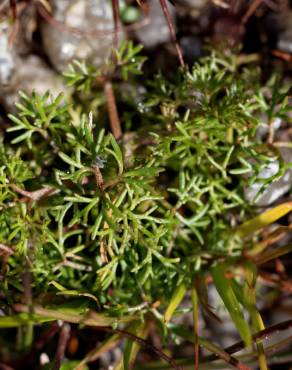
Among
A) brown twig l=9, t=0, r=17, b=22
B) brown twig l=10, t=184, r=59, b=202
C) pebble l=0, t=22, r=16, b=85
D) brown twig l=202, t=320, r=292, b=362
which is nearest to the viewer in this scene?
brown twig l=202, t=320, r=292, b=362

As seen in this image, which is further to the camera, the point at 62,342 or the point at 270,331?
the point at 62,342

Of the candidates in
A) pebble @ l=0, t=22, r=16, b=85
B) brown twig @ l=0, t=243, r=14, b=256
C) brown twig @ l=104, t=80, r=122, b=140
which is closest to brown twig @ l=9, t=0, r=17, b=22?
pebble @ l=0, t=22, r=16, b=85

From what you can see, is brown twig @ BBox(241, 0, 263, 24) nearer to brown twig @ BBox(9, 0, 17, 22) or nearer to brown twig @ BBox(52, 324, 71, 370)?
brown twig @ BBox(9, 0, 17, 22)

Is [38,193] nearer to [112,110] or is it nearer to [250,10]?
[112,110]

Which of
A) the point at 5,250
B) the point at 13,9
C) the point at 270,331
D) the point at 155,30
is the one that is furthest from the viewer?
the point at 155,30

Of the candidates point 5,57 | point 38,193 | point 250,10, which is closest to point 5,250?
point 38,193

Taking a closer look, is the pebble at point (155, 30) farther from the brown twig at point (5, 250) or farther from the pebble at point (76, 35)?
the brown twig at point (5, 250)

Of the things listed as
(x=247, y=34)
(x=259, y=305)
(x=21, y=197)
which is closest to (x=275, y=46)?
(x=247, y=34)

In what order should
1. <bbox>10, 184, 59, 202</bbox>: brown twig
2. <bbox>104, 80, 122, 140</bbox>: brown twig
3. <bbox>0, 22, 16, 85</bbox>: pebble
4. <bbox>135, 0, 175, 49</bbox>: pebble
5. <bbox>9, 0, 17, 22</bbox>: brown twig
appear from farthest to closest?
<bbox>135, 0, 175, 49</bbox>: pebble → <bbox>0, 22, 16, 85</bbox>: pebble → <bbox>104, 80, 122, 140</bbox>: brown twig → <bbox>9, 0, 17, 22</bbox>: brown twig → <bbox>10, 184, 59, 202</bbox>: brown twig
